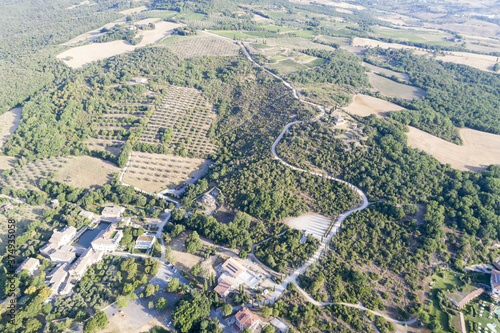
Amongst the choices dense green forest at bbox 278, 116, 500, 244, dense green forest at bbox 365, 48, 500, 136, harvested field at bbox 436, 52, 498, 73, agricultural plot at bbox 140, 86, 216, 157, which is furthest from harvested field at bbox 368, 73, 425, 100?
agricultural plot at bbox 140, 86, 216, 157

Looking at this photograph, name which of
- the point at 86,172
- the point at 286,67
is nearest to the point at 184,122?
the point at 86,172

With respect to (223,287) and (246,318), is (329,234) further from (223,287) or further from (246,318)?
(246,318)

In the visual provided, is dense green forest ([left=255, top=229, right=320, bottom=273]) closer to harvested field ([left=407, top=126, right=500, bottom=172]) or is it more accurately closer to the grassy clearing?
harvested field ([left=407, top=126, right=500, bottom=172])

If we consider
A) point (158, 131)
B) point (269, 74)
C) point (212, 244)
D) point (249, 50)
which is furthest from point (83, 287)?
point (249, 50)

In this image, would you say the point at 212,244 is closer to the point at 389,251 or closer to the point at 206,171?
the point at 206,171

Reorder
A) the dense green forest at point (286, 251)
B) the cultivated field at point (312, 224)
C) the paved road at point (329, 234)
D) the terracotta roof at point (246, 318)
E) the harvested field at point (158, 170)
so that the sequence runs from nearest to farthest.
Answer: the terracotta roof at point (246, 318) < the paved road at point (329, 234) < the dense green forest at point (286, 251) < the cultivated field at point (312, 224) < the harvested field at point (158, 170)

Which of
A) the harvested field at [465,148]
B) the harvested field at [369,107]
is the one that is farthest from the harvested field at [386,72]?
the harvested field at [465,148]

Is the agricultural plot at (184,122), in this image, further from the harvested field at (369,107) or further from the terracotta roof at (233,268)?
the harvested field at (369,107)
